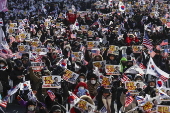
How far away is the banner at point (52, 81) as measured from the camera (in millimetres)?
9008

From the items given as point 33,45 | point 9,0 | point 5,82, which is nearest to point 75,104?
point 5,82

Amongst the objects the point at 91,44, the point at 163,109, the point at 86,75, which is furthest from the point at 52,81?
the point at 91,44

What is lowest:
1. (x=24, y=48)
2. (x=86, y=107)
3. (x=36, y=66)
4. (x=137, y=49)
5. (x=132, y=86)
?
(x=137, y=49)

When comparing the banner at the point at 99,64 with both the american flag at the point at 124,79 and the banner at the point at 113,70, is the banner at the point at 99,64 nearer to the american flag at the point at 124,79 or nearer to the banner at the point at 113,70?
the banner at the point at 113,70

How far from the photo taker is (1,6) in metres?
18.7

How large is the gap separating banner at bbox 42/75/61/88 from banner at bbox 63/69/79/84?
651mm

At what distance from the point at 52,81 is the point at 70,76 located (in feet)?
2.55

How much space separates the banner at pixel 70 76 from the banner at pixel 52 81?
0.65 m

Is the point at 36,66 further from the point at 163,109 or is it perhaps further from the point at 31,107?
the point at 163,109

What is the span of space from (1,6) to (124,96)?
38.9 ft

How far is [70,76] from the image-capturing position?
31.7ft

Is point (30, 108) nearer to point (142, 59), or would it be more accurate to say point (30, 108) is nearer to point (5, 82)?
point (5, 82)

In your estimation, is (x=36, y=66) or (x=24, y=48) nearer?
(x=36, y=66)

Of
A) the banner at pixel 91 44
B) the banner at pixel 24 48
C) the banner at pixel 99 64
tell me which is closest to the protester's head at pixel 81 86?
the banner at pixel 99 64
